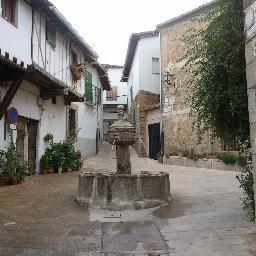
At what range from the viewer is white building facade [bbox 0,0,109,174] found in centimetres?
993

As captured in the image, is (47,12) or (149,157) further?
(149,157)

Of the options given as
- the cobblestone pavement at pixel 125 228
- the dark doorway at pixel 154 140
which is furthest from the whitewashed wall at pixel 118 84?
the cobblestone pavement at pixel 125 228

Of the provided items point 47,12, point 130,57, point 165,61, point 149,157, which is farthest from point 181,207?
point 130,57

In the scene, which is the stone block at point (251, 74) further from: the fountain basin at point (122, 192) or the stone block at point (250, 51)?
the fountain basin at point (122, 192)

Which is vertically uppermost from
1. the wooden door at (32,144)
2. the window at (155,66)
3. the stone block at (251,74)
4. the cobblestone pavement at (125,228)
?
the window at (155,66)

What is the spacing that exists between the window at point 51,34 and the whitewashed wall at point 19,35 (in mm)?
1403

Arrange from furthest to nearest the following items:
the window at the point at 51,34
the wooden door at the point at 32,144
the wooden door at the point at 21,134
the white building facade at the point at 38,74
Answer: the window at the point at 51,34
the wooden door at the point at 32,144
the wooden door at the point at 21,134
the white building facade at the point at 38,74

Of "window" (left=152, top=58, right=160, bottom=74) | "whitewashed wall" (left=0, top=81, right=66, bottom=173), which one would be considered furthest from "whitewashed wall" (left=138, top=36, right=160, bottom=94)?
"whitewashed wall" (left=0, top=81, right=66, bottom=173)

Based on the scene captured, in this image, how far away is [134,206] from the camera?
6910 millimetres

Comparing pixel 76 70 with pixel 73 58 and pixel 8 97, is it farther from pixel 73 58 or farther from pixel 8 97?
pixel 8 97

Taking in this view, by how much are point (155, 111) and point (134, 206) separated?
14.3 metres

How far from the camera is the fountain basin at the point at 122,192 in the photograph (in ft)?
22.9

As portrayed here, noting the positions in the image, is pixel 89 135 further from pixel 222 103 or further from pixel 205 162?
pixel 222 103

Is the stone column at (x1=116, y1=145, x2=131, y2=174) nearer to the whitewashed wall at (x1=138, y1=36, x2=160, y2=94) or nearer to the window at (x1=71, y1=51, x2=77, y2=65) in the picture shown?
the window at (x1=71, y1=51, x2=77, y2=65)
